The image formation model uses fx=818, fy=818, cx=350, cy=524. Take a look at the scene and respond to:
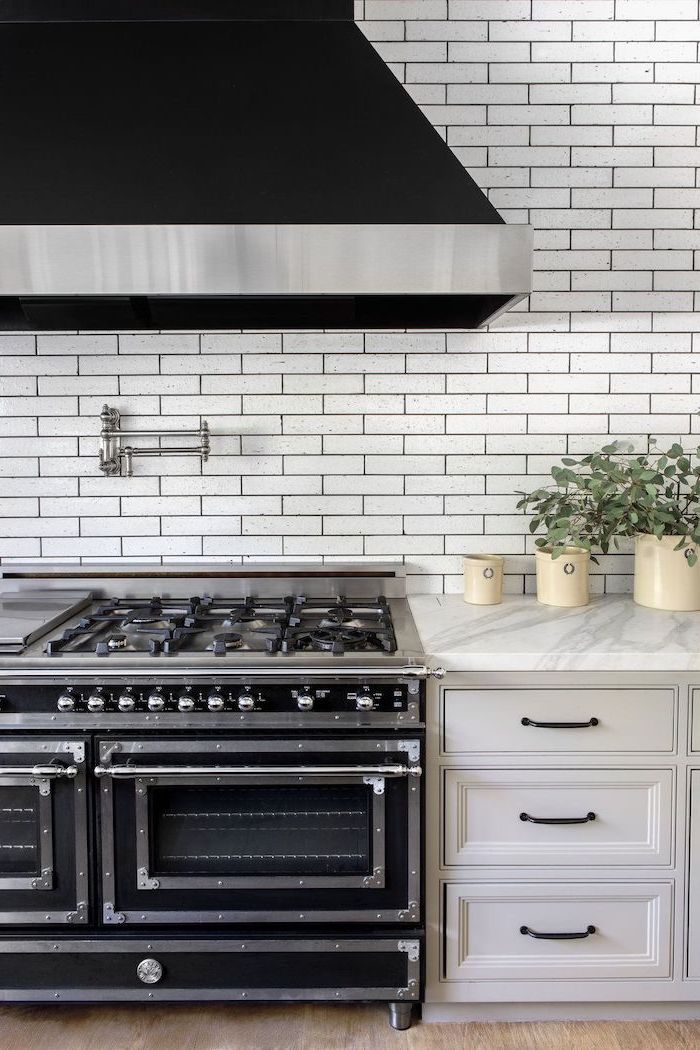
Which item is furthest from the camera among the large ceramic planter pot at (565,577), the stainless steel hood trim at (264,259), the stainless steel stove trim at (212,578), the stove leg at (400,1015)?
the stainless steel stove trim at (212,578)

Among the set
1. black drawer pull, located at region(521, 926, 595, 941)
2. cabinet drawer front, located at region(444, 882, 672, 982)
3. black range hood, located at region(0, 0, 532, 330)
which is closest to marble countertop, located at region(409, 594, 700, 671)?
cabinet drawer front, located at region(444, 882, 672, 982)

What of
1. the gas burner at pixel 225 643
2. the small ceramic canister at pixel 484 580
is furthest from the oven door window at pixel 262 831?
the small ceramic canister at pixel 484 580

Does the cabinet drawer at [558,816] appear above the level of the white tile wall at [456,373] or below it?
below

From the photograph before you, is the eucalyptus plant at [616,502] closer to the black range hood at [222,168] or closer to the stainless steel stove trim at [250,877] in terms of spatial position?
the black range hood at [222,168]

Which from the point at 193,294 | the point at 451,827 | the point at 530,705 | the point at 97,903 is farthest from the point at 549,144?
the point at 97,903

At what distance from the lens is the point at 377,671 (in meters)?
2.07

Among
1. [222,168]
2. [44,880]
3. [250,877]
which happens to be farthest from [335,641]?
[222,168]

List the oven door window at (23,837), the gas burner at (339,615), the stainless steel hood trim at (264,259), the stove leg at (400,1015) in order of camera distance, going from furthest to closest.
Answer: the gas burner at (339,615) → the stove leg at (400,1015) → the oven door window at (23,837) → the stainless steel hood trim at (264,259)

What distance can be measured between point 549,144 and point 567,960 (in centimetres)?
248

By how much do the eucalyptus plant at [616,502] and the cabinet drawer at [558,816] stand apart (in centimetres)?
Result: 68

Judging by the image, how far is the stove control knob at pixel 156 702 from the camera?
2059 mm

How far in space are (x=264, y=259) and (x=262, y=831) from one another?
1.45 metres

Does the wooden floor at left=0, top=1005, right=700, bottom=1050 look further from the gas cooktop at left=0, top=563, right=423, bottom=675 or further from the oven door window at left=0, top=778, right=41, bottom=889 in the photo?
the gas cooktop at left=0, top=563, right=423, bottom=675

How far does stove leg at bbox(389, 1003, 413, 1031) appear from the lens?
219cm
